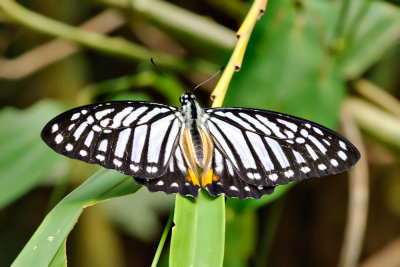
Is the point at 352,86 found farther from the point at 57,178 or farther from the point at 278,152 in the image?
the point at 57,178

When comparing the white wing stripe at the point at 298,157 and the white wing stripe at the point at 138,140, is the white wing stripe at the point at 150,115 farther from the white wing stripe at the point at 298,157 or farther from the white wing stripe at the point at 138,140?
the white wing stripe at the point at 298,157

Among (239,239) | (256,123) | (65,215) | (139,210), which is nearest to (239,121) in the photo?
(256,123)

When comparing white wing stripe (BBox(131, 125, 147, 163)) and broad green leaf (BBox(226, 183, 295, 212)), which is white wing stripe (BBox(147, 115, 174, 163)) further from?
broad green leaf (BBox(226, 183, 295, 212))

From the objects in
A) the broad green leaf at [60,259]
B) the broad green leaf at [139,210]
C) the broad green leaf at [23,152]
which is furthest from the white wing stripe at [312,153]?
the broad green leaf at [139,210]

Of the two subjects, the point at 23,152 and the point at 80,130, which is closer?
the point at 80,130

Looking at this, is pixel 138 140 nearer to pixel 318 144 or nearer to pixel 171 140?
pixel 171 140

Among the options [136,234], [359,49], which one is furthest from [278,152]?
[136,234]
